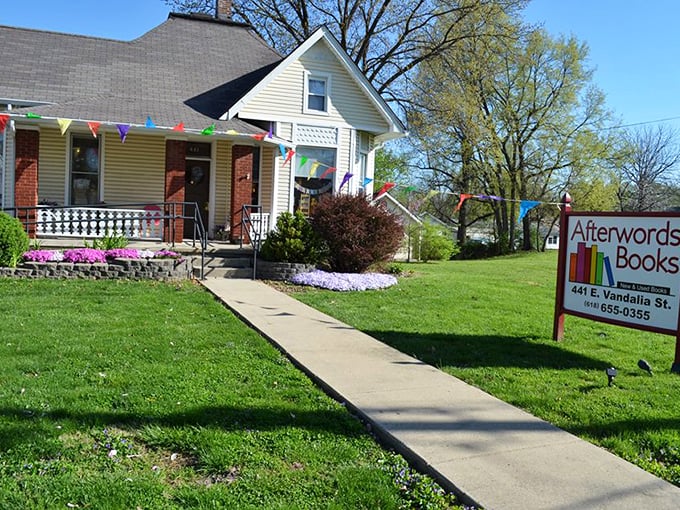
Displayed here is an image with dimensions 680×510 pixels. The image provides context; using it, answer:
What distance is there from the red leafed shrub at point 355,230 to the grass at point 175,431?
6.01 meters

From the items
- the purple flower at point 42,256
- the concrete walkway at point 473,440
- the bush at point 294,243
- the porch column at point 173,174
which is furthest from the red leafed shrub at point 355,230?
the concrete walkway at point 473,440

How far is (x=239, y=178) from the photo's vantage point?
16.3 metres

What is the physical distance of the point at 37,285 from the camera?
35.3 feet

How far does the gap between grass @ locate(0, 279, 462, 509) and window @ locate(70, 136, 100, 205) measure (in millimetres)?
9782

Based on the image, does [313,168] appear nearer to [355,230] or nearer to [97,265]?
[355,230]

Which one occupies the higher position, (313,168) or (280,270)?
(313,168)

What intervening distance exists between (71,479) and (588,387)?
14.8 ft

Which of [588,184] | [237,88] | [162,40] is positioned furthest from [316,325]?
[588,184]

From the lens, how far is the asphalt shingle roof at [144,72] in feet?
50.6

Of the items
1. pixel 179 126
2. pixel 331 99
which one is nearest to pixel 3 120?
pixel 179 126

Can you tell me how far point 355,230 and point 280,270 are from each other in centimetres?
181

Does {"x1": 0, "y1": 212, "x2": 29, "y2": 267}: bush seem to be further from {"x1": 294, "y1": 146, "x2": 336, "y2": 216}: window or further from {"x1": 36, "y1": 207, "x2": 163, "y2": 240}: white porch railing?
{"x1": 294, "y1": 146, "x2": 336, "y2": 216}: window

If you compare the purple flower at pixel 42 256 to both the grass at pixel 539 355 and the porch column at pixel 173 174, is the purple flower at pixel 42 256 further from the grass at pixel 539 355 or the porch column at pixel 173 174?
the grass at pixel 539 355

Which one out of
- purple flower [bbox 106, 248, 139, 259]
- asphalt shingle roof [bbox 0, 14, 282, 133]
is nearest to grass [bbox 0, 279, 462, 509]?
purple flower [bbox 106, 248, 139, 259]
